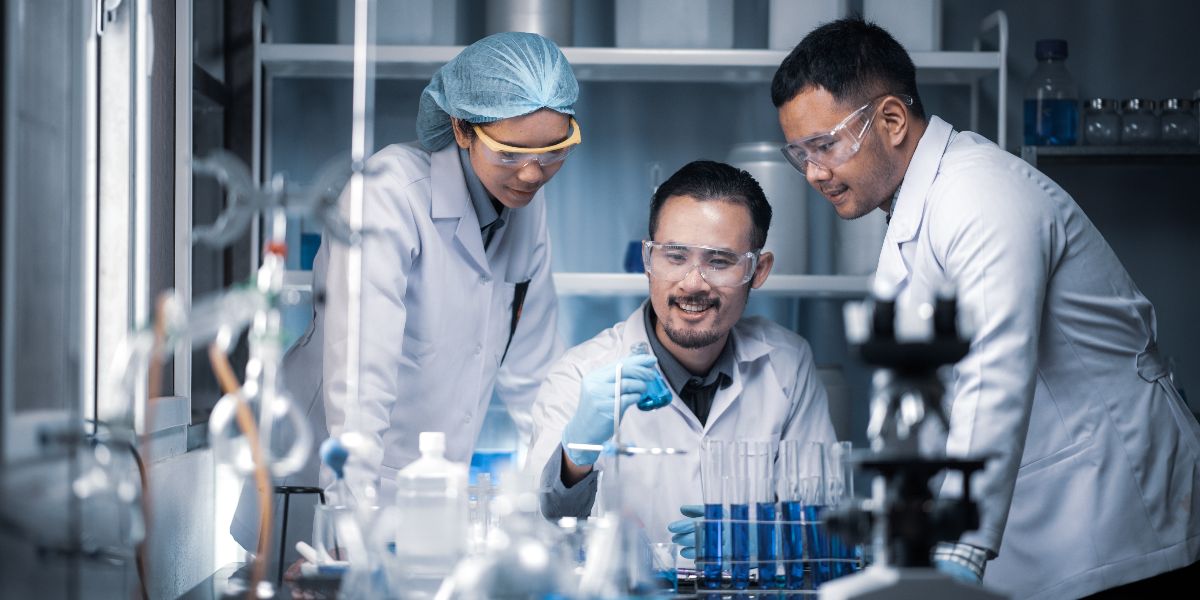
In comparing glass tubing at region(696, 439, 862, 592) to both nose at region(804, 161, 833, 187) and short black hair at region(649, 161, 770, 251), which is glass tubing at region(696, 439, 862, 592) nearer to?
nose at region(804, 161, 833, 187)

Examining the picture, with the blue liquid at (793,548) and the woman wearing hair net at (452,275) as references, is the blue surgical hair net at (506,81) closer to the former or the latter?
the woman wearing hair net at (452,275)

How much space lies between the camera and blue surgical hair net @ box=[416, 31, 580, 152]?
193cm

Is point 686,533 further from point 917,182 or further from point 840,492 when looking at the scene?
point 917,182

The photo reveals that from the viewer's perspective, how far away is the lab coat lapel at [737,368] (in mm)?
2107

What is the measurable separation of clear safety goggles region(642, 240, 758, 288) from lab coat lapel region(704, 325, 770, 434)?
178 millimetres

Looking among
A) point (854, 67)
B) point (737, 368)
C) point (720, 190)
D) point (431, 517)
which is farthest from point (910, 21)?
point (431, 517)

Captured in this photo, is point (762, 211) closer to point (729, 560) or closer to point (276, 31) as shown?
point (729, 560)

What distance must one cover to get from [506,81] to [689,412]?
705 mm

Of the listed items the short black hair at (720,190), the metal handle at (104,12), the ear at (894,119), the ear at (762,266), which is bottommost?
the ear at (762,266)

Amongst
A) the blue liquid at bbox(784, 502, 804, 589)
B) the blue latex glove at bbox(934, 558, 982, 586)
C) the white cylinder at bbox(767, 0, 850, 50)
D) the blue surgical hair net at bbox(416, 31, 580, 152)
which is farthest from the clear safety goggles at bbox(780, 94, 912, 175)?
the white cylinder at bbox(767, 0, 850, 50)

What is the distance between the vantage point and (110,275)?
1.75 meters

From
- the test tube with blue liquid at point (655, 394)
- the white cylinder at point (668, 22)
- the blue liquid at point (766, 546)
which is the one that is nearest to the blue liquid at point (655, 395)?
the test tube with blue liquid at point (655, 394)

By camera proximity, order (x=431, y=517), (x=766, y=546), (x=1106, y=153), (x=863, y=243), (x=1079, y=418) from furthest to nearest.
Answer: (x=863, y=243) → (x=1106, y=153) → (x=1079, y=418) → (x=766, y=546) → (x=431, y=517)

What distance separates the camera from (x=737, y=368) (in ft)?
7.14
